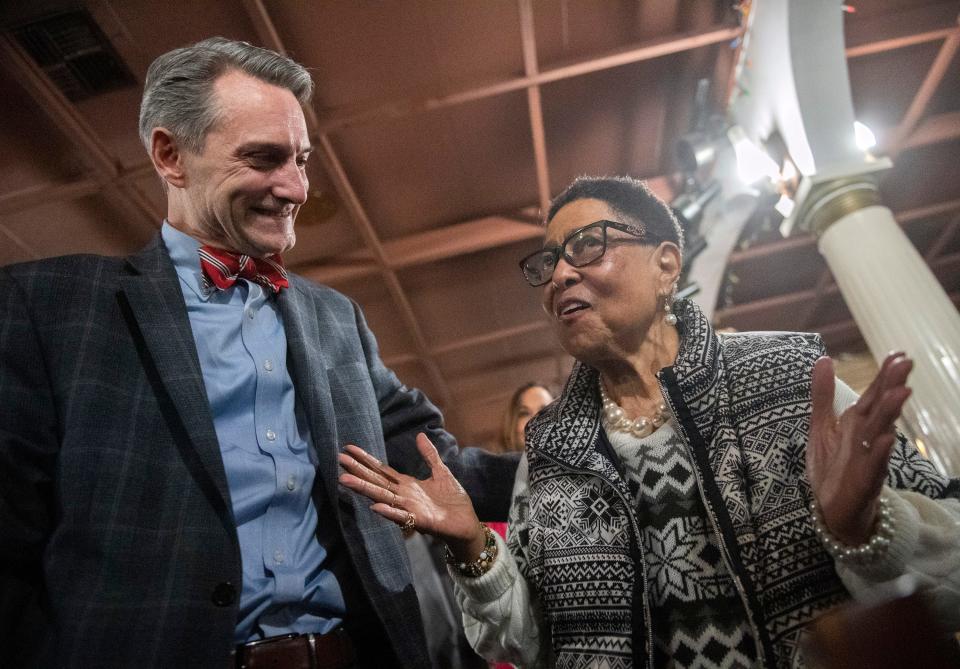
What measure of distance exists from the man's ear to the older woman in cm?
91

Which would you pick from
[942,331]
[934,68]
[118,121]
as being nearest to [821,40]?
[934,68]

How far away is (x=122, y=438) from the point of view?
120 centimetres

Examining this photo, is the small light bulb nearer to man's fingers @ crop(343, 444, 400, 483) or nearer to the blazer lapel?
man's fingers @ crop(343, 444, 400, 483)

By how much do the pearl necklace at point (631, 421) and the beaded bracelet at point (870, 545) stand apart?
0.53 meters

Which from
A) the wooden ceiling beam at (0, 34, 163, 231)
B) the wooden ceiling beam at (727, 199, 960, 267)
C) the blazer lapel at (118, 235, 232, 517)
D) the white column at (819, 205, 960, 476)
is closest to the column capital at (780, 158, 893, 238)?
the white column at (819, 205, 960, 476)

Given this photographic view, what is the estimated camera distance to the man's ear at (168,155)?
1.64 metres

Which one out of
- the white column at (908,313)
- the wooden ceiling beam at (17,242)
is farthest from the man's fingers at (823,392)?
the wooden ceiling beam at (17,242)

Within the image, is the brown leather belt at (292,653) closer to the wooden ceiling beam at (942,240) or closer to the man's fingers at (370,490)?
the man's fingers at (370,490)

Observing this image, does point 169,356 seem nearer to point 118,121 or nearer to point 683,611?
point 683,611

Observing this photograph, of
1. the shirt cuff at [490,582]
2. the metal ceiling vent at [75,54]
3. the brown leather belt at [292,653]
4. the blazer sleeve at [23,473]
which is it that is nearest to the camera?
the blazer sleeve at [23,473]

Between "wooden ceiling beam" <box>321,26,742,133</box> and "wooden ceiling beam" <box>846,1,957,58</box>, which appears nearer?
"wooden ceiling beam" <box>321,26,742,133</box>

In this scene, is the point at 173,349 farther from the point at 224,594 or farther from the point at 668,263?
the point at 668,263

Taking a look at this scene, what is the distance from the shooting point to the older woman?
118 centimetres

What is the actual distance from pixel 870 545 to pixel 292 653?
3.66 feet
